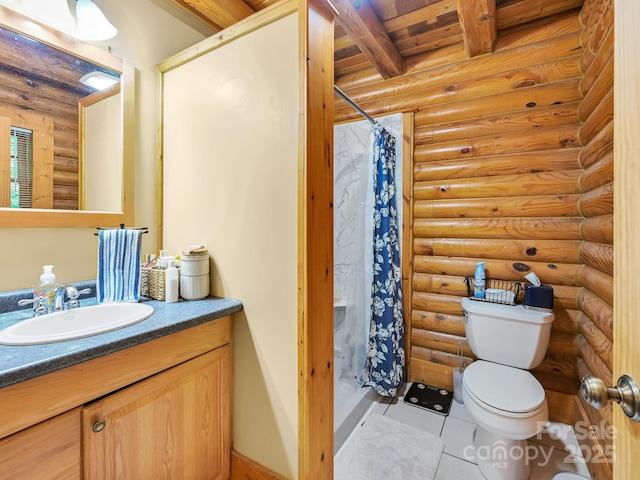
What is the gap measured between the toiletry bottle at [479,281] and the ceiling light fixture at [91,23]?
8.29 feet

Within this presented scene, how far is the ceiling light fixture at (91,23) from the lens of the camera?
1295 mm

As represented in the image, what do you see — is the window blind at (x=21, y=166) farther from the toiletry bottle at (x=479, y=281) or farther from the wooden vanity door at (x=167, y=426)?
the toiletry bottle at (x=479, y=281)

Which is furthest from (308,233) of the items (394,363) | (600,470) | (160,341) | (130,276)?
(600,470)

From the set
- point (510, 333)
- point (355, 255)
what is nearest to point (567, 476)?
point (510, 333)

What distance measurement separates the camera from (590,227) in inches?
65.7

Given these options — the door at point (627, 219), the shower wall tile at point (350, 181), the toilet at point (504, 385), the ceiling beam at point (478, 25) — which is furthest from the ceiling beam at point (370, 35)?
the toilet at point (504, 385)

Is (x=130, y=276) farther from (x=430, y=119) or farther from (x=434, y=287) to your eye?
(x=430, y=119)

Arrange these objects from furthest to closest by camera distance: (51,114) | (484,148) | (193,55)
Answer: (484,148) < (193,55) < (51,114)

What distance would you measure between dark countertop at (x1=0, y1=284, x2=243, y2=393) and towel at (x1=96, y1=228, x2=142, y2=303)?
8 cm

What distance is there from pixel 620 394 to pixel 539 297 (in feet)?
5.04

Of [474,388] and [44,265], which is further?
[474,388]

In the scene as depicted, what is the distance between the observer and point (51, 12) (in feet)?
4.04

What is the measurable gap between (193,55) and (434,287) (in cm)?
220

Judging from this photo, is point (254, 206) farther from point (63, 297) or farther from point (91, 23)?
point (91, 23)
